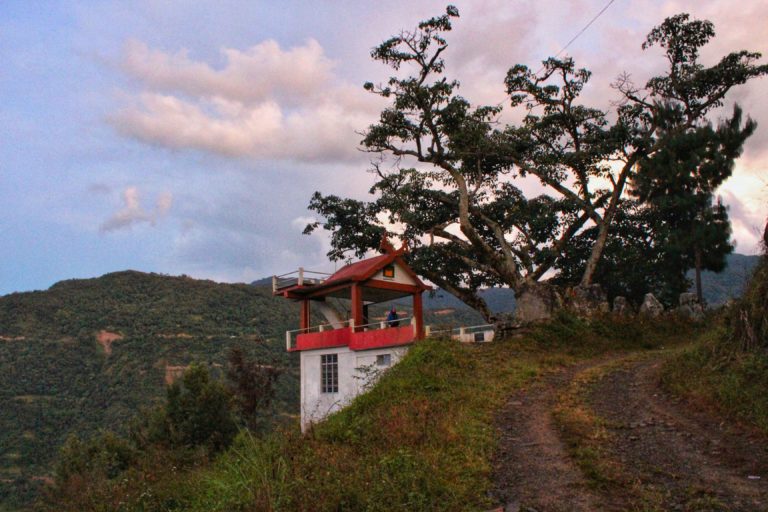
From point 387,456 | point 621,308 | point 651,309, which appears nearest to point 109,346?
point 621,308

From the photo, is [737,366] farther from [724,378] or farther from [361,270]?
[361,270]

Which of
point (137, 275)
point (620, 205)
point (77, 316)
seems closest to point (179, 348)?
point (77, 316)

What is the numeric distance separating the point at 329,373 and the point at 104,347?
59.2m

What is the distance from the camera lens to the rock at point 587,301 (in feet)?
89.0


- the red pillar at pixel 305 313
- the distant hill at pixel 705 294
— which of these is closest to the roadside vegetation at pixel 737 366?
the distant hill at pixel 705 294

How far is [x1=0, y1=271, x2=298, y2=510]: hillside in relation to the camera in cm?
6312

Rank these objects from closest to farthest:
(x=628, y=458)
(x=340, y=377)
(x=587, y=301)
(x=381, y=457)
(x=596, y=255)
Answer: (x=628, y=458) < (x=381, y=457) < (x=587, y=301) < (x=340, y=377) < (x=596, y=255)

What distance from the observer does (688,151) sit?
3212cm

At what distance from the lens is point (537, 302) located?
2752 cm

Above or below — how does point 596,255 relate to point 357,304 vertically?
above

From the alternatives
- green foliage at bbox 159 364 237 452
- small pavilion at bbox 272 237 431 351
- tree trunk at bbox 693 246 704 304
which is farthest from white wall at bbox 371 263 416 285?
green foliage at bbox 159 364 237 452

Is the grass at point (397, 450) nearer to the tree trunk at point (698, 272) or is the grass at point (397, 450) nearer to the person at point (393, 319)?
the person at point (393, 319)

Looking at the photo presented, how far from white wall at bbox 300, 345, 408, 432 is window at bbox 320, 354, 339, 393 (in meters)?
0.20

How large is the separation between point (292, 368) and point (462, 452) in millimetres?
62480
